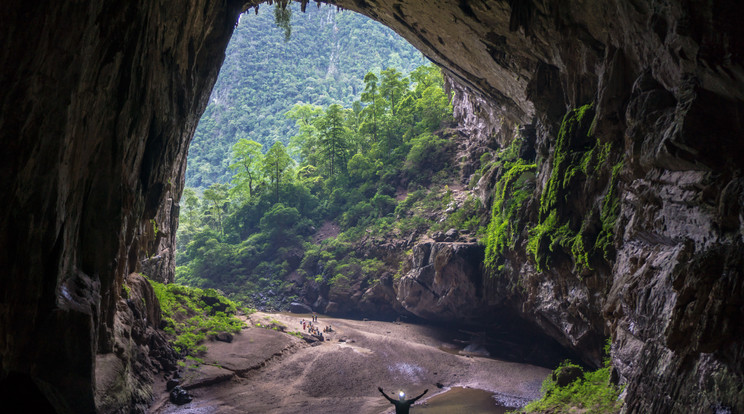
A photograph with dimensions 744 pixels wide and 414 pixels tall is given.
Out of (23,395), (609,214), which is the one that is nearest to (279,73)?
(609,214)

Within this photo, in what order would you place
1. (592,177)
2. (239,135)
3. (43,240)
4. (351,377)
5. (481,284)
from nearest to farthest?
(43,240)
(592,177)
(351,377)
(481,284)
(239,135)

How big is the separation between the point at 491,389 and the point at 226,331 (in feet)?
40.6

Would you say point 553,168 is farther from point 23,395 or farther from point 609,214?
point 23,395

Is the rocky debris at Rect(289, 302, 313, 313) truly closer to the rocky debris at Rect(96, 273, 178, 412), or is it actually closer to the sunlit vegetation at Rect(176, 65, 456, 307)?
the sunlit vegetation at Rect(176, 65, 456, 307)

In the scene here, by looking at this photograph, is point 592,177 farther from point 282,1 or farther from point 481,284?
point 282,1

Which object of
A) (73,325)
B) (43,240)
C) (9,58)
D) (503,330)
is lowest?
(503,330)

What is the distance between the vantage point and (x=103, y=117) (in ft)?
32.7

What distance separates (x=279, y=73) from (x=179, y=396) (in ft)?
349

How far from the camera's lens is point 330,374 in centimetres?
1953

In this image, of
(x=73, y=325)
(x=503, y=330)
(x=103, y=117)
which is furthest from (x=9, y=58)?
(x=503, y=330)

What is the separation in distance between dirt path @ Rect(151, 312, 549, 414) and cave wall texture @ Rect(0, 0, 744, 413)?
3.75 meters

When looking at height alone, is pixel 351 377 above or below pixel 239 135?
below

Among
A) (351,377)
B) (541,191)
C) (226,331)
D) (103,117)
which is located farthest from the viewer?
(226,331)

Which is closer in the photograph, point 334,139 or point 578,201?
point 578,201
